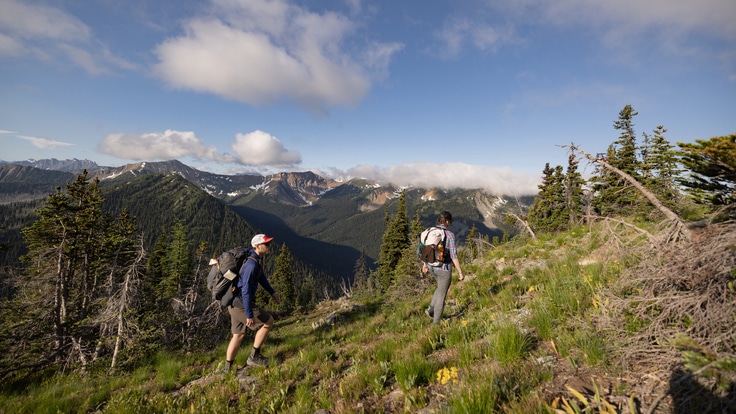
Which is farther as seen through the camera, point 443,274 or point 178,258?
point 178,258

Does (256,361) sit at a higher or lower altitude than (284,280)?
higher

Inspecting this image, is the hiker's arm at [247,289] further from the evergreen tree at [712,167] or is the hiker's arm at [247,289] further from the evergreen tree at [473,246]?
the evergreen tree at [473,246]

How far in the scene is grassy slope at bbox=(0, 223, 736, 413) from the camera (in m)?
2.80

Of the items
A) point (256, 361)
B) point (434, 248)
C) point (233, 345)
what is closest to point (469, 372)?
point (434, 248)

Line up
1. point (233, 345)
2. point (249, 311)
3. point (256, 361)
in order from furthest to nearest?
point (256, 361) → point (233, 345) → point (249, 311)

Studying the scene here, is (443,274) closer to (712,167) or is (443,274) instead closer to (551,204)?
(712,167)

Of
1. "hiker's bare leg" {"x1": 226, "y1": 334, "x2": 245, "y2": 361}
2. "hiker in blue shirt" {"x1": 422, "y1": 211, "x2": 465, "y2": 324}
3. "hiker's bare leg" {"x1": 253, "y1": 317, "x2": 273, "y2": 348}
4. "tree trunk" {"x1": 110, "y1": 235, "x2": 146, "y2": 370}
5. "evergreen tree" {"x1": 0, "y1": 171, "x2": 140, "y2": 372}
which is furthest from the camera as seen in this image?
"evergreen tree" {"x1": 0, "y1": 171, "x2": 140, "y2": 372}

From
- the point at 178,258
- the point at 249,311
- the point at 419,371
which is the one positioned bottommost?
the point at 178,258

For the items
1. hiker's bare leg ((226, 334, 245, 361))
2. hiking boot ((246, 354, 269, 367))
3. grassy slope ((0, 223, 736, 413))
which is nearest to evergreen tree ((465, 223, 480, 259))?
grassy slope ((0, 223, 736, 413))

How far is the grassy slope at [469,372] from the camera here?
2797 millimetres

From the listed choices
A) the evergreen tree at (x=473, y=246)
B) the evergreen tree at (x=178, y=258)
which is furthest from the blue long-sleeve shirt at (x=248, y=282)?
the evergreen tree at (x=178, y=258)

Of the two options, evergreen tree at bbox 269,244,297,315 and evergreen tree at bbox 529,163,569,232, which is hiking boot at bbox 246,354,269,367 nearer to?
evergreen tree at bbox 529,163,569,232

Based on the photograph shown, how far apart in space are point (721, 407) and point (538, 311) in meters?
2.81

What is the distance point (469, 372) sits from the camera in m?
3.48
